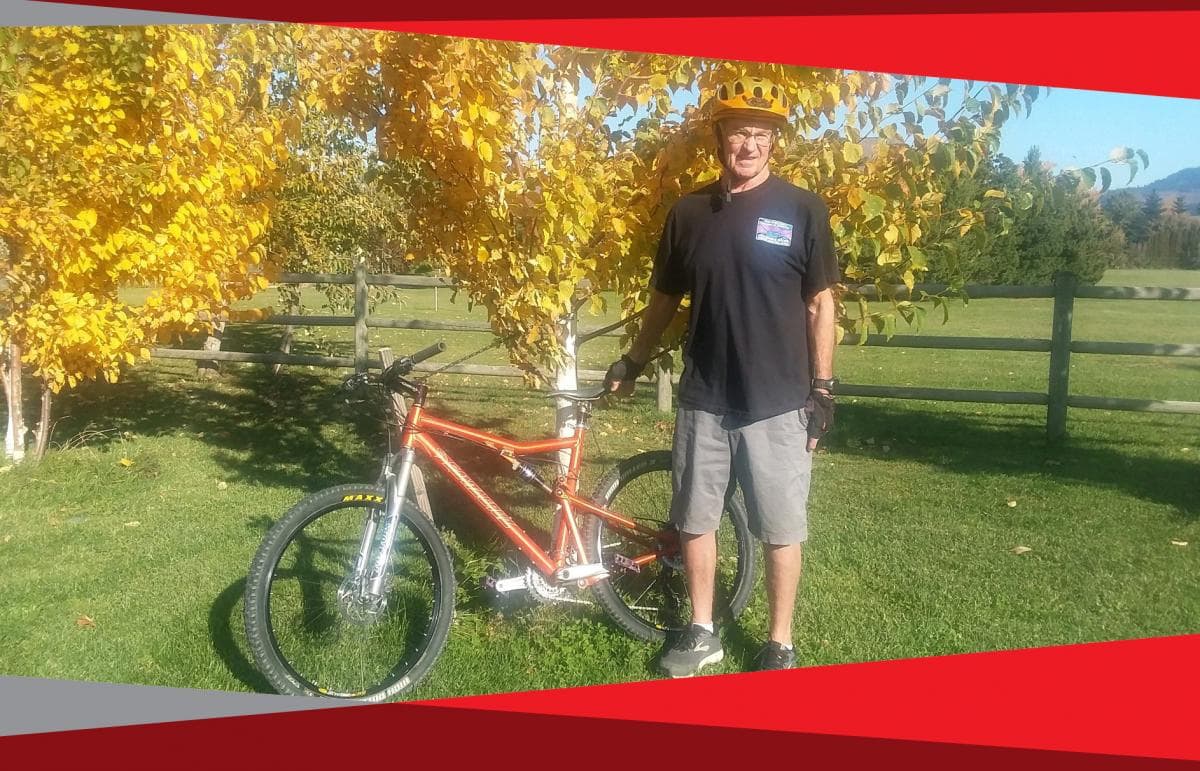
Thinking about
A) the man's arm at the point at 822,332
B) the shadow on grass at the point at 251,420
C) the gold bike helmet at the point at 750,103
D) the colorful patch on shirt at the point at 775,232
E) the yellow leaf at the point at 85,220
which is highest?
the gold bike helmet at the point at 750,103

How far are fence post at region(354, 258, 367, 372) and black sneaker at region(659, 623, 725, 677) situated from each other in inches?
249

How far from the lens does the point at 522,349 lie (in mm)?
4273

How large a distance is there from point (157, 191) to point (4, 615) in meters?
2.61

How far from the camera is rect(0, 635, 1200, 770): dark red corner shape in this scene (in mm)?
3195

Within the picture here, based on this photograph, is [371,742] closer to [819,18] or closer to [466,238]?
[466,238]

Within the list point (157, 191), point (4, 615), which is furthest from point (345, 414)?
point (4, 615)

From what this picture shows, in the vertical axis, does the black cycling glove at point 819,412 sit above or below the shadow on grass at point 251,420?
above

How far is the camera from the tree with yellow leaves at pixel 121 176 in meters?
5.35

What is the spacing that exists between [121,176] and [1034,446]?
6773 mm

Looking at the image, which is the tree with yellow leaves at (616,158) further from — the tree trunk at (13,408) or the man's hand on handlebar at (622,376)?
the tree trunk at (13,408)

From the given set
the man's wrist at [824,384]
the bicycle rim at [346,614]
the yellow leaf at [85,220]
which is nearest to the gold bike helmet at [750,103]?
the man's wrist at [824,384]

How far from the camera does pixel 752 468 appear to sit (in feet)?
11.1

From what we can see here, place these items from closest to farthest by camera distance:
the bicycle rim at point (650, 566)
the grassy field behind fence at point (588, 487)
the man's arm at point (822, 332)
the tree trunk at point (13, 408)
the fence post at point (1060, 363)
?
the man's arm at point (822, 332) < the grassy field behind fence at point (588, 487) < the bicycle rim at point (650, 566) < the tree trunk at point (13, 408) < the fence post at point (1060, 363)

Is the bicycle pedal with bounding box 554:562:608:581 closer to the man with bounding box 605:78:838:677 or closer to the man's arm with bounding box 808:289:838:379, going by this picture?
the man with bounding box 605:78:838:677
